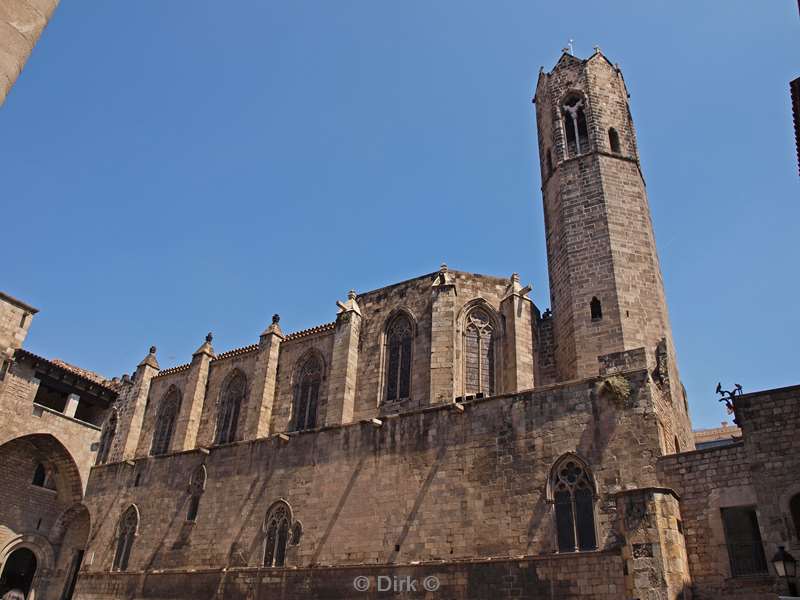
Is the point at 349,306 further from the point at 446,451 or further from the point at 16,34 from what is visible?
the point at 16,34

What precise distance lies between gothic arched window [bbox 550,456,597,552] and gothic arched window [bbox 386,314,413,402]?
7.87m

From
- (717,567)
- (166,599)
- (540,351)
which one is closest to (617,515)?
(717,567)

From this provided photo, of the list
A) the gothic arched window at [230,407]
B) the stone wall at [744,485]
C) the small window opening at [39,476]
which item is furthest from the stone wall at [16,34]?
the small window opening at [39,476]

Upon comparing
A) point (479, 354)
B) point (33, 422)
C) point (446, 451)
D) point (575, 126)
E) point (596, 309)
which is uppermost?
point (575, 126)

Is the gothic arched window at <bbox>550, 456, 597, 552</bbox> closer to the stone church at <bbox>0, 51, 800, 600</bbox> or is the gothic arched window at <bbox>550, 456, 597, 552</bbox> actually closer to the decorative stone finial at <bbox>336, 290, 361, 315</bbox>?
the stone church at <bbox>0, 51, 800, 600</bbox>

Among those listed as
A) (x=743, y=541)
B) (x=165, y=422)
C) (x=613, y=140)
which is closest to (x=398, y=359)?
(x=613, y=140)

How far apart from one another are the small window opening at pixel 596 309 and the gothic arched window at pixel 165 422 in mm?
17802

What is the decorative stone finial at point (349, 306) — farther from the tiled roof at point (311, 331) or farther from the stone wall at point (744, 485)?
the stone wall at point (744, 485)

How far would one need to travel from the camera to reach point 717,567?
12.1 metres

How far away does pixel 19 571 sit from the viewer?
947 inches

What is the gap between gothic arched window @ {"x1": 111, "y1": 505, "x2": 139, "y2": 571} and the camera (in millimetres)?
21406

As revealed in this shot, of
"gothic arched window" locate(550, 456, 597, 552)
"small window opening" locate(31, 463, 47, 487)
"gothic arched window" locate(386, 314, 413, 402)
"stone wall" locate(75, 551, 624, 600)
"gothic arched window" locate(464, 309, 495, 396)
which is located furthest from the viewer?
"small window opening" locate(31, 463, 47, 487)

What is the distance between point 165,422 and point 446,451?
1598 centimetres

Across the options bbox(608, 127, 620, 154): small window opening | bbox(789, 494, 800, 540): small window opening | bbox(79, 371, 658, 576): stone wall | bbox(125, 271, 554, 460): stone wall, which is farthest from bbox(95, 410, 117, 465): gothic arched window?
bbox(789, 494, 800, 540): small window opening
